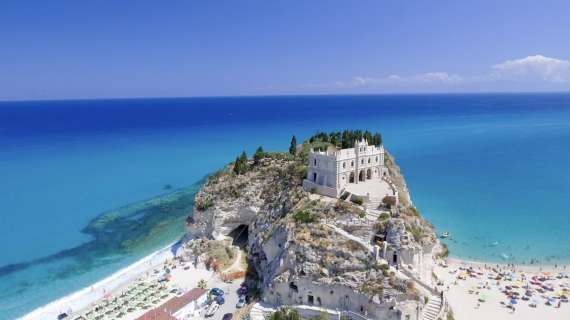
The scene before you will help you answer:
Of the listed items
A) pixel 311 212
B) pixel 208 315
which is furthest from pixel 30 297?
pixel 311 212

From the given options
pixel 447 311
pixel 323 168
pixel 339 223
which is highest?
pixel 323 168

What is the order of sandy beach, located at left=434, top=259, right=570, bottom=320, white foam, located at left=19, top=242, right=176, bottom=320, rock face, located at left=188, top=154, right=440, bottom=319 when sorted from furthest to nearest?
white foam, located at left=19, top=242, right=176, bottom=320 < sandy beach, located at left=434, top=259, right=570, bottom=320 < rock face, located at left=188, top=154, right=440, bottom=319

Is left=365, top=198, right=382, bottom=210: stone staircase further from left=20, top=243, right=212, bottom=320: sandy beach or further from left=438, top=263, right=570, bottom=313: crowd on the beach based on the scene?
left=20, top=243, right=212, bottom=320: sandy beach

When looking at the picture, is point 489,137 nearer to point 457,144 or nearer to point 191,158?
point 457,144

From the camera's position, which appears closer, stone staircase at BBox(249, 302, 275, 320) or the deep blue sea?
stone staircase at BBox(249, 302, 275, 320)

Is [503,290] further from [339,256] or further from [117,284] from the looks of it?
[117,284]

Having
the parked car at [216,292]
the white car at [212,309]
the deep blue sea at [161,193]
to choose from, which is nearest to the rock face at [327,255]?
the parked car at [216,292]

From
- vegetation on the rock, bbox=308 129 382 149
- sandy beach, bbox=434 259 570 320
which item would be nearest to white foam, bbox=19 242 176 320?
vegetation on the rock, bbox=308 129 382 149
